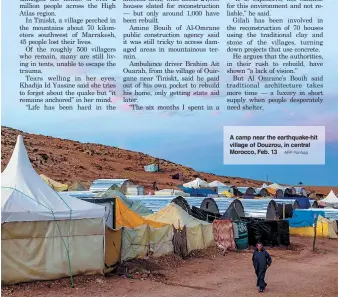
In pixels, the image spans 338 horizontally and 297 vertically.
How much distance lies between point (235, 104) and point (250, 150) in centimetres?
126

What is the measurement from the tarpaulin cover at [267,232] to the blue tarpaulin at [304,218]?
480 centimetres

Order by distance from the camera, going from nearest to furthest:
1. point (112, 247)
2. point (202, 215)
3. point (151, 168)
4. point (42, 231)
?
point (42, 231) < point (112, 247) < point (202, 215) < point (151, 168)

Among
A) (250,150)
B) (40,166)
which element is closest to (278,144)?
(250,150)

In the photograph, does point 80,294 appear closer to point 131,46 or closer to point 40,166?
point 131,46

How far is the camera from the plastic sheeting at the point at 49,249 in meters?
12.8

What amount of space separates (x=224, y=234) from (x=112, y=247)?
7.45 meters

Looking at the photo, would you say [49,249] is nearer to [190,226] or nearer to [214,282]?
[214,282]

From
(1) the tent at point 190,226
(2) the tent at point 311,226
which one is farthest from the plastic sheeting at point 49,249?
(2) the tent at point 311,226

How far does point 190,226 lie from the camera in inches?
789

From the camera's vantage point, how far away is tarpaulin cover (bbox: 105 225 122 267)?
14570mm

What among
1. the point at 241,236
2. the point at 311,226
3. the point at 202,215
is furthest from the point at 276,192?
the point at 241,236

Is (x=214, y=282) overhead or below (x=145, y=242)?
below

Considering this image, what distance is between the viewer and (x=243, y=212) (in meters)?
29.8

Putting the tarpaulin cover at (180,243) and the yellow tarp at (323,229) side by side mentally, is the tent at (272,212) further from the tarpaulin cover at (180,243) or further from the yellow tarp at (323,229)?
the tarpaulin cover at (180,243)
